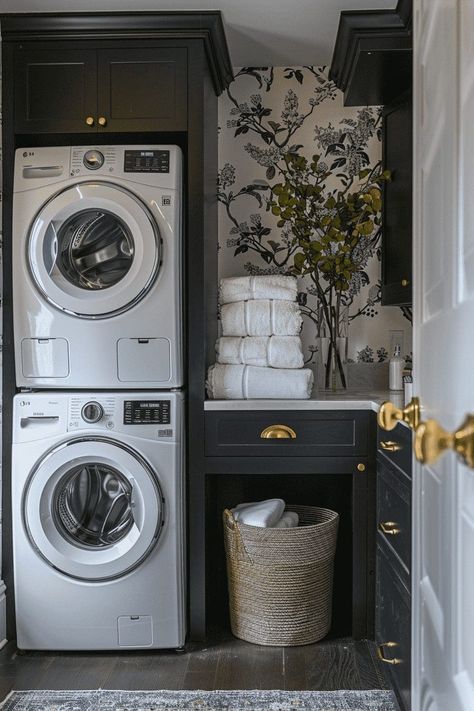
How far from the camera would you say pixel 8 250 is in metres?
2.84

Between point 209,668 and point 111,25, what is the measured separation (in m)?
2.30

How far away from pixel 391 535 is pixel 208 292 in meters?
1.17

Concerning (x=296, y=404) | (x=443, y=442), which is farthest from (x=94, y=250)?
(x=443, y=442)

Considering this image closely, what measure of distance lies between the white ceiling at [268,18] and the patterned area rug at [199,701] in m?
2.31

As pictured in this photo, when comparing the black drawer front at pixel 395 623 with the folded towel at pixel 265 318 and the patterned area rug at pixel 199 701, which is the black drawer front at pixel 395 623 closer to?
the patterned area rug at pixel 199 701

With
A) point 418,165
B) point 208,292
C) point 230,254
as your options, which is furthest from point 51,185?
point 418,165

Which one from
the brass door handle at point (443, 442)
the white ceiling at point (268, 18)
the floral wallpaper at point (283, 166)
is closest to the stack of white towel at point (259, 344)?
the floral wallpaper at point (283, 166)

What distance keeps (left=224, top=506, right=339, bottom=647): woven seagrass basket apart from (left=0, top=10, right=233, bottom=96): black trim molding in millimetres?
1805

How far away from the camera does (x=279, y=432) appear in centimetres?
279

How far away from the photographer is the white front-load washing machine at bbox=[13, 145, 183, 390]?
107 inches

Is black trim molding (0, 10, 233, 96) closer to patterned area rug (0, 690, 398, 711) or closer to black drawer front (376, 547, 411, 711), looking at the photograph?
black drawer front (376, 547, 411, 711)

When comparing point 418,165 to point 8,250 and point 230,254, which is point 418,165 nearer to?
point 8,250

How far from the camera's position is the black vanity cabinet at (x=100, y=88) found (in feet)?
9.20

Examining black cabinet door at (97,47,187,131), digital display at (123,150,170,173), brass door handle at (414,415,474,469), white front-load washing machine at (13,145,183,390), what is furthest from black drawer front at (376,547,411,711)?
black cabinet door at (97,47,187,131)
